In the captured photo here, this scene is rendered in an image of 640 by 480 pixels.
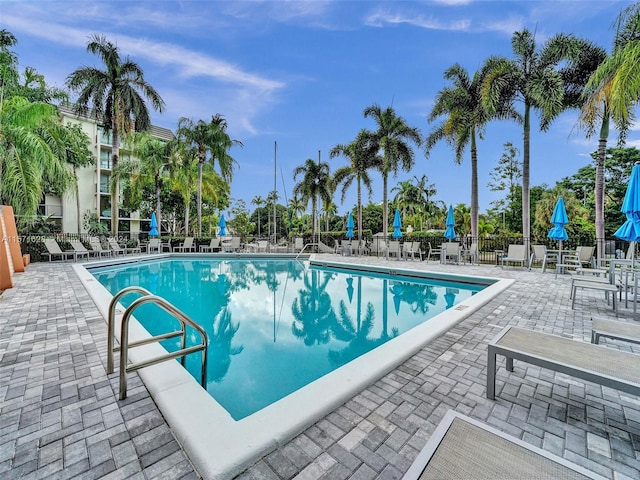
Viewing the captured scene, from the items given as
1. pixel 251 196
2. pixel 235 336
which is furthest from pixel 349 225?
pixel 251 196

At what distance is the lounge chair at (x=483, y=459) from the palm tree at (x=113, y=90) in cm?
1884

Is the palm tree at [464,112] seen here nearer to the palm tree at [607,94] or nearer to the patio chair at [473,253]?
the patio chair at [473,253]

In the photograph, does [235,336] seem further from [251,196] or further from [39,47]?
[251,196]

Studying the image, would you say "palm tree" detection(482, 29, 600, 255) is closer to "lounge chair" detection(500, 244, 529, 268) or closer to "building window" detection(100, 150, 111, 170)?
"lounge chair" detection(500, 244, 529, 268)

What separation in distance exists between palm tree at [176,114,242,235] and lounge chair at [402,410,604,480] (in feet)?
64.8

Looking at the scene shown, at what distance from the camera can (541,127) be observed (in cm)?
1317

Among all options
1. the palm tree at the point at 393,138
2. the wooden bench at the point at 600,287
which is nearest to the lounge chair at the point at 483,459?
the wooden bench at the point at 600,287

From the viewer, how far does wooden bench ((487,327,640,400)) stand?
6.09ft

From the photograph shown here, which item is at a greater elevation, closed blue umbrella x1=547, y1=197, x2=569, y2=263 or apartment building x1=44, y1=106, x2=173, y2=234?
apartment building x1=44, y1=106, x2=173, y2=234

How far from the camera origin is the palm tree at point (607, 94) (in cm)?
757

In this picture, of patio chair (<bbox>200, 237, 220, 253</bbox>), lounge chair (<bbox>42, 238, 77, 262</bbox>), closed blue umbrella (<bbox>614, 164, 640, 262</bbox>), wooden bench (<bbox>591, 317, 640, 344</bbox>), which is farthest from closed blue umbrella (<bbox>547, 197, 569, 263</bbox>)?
lounge chair (<bbox>42, 238, 77, 262</bbox>)

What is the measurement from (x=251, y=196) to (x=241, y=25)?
39547mm

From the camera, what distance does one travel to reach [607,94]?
8430 mm

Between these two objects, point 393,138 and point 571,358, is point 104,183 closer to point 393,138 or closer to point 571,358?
point 393,138
